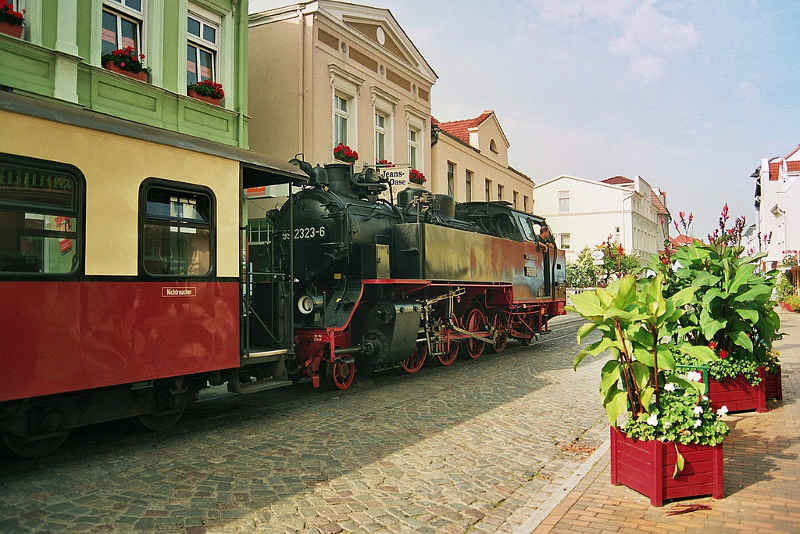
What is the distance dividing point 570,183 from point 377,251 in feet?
153

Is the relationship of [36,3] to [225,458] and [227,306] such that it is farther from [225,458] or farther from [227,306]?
[225,458]

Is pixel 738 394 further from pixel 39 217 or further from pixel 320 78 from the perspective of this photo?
pixel 320 78

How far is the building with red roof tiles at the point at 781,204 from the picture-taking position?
1446 inches

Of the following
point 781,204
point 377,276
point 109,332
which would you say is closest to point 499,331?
point 377,276

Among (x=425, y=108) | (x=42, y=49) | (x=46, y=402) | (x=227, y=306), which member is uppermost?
(x=425, y=108)

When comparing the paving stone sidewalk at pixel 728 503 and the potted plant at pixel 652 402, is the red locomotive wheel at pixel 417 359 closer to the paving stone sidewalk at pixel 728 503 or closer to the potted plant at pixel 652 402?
the paving stone sidewalk at pixel 728 503

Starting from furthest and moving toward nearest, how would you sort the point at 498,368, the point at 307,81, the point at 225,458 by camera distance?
the point at 307,81 → the point at 498,368 → the point at 225,458

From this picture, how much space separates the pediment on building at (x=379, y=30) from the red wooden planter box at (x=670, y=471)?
13549mm

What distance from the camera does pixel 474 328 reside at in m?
12.2

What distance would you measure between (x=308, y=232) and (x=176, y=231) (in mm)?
3410

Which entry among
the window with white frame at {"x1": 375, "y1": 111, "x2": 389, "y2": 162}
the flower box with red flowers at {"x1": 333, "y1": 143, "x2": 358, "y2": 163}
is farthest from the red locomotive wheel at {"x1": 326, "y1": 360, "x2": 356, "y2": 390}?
the window with white frame at {"x1": 375, "y1": 111, "x2": 389, "y2": 162}

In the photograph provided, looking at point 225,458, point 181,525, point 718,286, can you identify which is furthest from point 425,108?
point 181,525

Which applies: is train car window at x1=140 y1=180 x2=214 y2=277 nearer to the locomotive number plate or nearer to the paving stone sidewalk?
the locomotive number plate

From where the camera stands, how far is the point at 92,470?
16.8 feet
